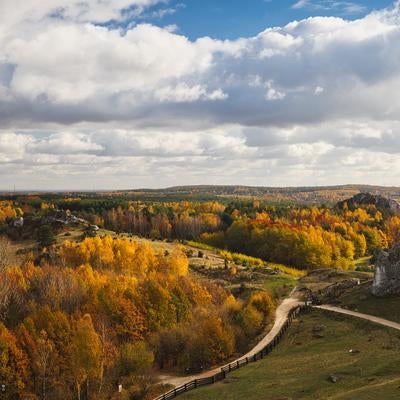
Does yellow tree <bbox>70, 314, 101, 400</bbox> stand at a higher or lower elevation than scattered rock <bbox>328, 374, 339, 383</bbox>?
lower

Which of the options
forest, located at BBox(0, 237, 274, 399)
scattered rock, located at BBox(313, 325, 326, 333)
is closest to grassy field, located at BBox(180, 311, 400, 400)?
scattered rock, located at BBox(313, 325, 326, 333)

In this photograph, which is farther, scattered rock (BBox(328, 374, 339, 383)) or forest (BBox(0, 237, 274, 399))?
forest (BBox(0, 237, 274, 399))

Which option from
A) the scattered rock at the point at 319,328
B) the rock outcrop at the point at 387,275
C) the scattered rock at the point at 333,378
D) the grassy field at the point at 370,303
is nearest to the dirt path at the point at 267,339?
the scattered rock at the point at 319,328

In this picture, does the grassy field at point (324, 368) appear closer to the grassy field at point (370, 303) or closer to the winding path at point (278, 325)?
the winding path at point (278, 325)

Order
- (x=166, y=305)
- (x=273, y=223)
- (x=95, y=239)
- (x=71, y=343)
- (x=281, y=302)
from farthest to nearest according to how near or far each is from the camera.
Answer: (x=273, y=223)
(x=95, y=239)
(x=281, y=302)
(x=166, y=305)
(x=71, y=343)

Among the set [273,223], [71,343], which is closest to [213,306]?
[71,343]

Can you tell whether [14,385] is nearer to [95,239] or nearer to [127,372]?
[127,372]

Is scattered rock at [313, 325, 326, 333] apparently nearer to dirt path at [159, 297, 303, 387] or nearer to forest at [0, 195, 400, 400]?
dirt path at [159, 297, 303, 387]
